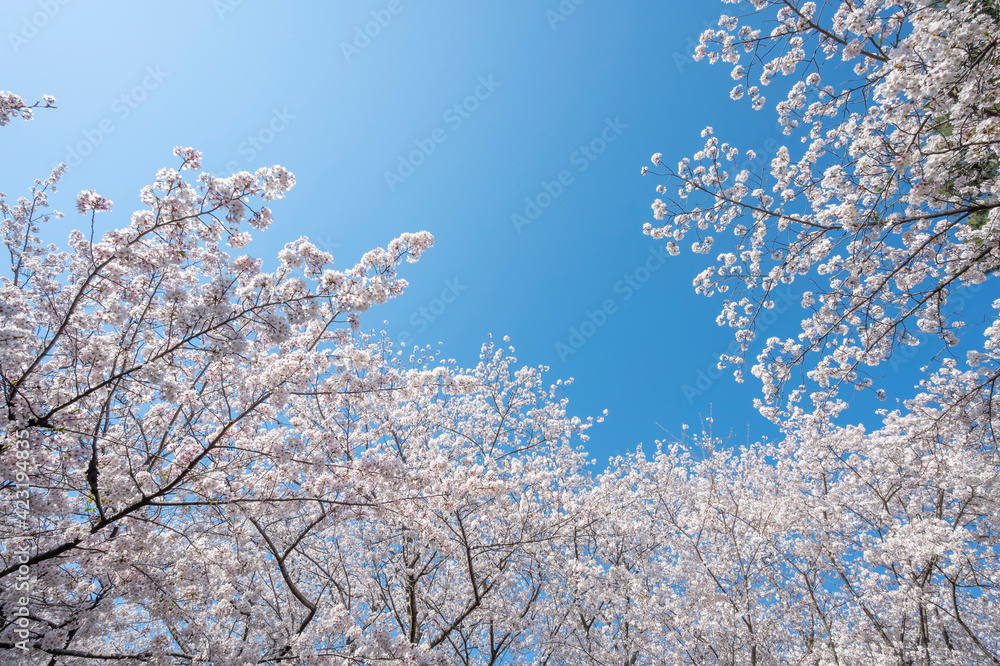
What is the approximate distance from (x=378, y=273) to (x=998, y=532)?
12990 millimetres

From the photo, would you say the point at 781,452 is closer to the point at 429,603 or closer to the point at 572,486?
the point at 572,486

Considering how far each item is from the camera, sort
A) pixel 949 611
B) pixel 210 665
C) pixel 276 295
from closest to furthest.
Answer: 1. pixel 276 295
2. pixel 210 665
3. pixel 949 611

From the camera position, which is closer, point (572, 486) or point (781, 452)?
point (572, 486)

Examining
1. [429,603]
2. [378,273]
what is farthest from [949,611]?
[378,273]

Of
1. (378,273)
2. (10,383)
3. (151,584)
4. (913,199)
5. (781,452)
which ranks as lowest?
(151,584)

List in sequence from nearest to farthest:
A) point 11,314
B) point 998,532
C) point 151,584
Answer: point 11,314 → point 151,584 → point 998,532

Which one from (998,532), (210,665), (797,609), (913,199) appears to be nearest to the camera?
(913,199)

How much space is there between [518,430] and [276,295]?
806 centimetres

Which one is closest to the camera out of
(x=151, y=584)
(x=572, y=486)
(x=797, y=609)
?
(x=151, y=584)

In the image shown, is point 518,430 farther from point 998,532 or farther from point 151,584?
point 998,532

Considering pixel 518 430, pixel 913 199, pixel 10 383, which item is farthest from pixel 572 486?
pixel 10 383

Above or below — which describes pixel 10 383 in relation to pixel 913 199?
below

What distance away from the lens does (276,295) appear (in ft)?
12.5

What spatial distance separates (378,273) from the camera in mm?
4305
